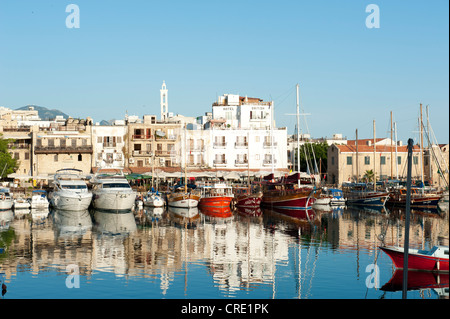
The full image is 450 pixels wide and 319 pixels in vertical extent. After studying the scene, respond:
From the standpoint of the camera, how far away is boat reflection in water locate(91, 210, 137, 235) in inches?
1791

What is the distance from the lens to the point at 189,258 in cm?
3369

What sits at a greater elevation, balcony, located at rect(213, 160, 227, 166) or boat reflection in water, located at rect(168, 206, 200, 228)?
balcony, located at rect(213, 160, 227, 166)

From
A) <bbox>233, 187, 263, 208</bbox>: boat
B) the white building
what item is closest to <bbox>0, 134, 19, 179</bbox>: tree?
the white building

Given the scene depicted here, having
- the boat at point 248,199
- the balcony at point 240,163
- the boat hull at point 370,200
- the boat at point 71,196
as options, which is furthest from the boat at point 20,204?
the boat hull at point 370,200

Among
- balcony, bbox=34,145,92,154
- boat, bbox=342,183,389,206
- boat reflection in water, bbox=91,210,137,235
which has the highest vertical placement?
balcony, bbox=34,145,92,154

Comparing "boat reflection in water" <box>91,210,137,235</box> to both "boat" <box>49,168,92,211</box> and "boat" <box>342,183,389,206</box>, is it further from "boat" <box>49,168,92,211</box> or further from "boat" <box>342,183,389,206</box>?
"boat" <box>342,183,389,206</box>

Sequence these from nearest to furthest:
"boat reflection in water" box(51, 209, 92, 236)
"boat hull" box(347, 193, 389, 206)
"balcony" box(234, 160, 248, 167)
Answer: "boat reflection in water" box(51, 209, 92, 236), "boat hull" box(347, 193, 389, 206), "balcony" box(234, 160, 248, 167)

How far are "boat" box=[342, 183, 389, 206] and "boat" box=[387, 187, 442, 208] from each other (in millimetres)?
1489

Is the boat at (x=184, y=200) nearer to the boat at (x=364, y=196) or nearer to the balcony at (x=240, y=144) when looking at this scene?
A: the boat at (x=364, y=196)

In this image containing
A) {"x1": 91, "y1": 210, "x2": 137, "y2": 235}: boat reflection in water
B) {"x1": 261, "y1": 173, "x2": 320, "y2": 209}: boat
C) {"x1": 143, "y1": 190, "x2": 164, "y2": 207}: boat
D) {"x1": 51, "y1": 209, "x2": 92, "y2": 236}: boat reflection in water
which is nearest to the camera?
{"x1": 51, "y1": 209, "x2": 92, "y2": 236}: boat reflection in water

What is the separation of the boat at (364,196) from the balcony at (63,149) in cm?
3794

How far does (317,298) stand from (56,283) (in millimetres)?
12112
